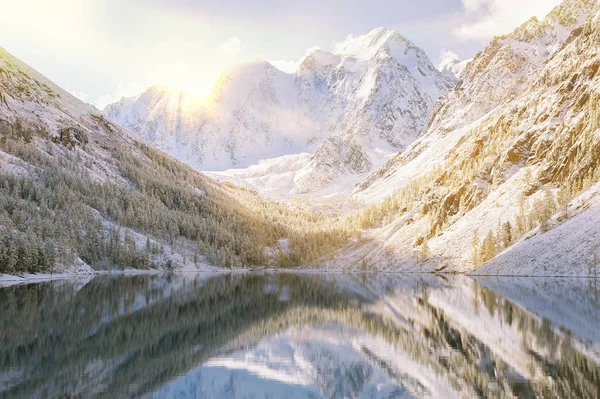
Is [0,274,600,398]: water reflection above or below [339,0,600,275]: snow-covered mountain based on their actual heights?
below

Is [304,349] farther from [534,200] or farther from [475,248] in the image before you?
[534,200]

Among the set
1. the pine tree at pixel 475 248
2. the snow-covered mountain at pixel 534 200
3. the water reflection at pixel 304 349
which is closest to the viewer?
the water reflection at pixel 304 349

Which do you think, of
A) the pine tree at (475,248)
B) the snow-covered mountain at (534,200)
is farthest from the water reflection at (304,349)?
the pine tree at (475,248)

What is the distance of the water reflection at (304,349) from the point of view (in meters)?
28.0

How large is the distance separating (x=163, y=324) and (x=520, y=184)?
133656 millimetres

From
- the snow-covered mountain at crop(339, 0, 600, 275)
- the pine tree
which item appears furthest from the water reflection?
the pine tree

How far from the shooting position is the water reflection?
27973 millimetres

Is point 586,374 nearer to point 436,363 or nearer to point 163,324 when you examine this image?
point 436,363

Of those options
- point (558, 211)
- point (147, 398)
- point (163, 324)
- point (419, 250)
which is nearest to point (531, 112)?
point (419, 250)

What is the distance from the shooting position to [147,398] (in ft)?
85.6

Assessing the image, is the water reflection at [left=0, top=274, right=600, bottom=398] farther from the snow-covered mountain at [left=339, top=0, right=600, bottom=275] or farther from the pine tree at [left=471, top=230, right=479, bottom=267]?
the pine tree at [left=471, top=230, right=479, bottom=267]

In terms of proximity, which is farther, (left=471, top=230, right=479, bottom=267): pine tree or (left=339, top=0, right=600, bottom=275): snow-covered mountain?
(left=471, top=230, right=479, bottom=267): pine tree

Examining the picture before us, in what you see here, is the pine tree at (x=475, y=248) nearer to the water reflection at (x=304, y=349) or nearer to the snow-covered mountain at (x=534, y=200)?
the snow-covered mountain at (x=534, y=200)

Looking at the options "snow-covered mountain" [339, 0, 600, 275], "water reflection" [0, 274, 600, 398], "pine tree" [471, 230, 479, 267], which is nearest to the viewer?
"water reflection" [0, 274, 600, 398]
